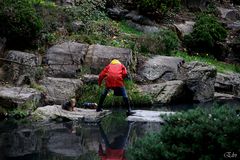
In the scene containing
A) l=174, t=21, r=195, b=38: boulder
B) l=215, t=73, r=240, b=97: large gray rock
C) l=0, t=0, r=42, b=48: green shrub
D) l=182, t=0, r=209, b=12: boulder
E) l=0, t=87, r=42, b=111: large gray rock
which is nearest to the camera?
l=0, t=87, r=42, b=111: large gray rock

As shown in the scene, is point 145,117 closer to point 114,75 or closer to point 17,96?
point 114,75

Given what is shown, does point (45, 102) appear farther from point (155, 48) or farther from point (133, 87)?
point (155, 48)

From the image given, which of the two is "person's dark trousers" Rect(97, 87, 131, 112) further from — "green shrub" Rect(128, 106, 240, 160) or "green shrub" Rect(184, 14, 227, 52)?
"green shrub" Rect(184, 14, 227, 52)

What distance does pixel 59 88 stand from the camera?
15914 mm

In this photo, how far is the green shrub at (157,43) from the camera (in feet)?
67.1

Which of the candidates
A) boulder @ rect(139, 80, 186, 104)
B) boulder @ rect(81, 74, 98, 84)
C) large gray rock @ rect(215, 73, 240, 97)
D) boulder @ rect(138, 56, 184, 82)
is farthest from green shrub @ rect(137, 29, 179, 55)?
boulder @ rect(81, 74, 98, 84)

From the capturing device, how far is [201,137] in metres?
5.95

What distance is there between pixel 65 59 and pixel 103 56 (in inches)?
56.0

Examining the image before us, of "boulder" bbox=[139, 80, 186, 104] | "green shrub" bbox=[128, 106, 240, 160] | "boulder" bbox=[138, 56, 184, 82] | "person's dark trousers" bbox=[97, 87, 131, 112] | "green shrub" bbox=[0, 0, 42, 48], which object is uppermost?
"green shrub" bbox=[128, 106, 240, 160]

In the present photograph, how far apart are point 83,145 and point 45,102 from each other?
496 cm

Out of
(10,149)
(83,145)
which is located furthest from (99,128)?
(10,149)

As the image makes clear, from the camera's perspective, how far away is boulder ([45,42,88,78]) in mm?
17188

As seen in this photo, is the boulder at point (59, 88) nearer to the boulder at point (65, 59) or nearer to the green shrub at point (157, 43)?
the boulder at point (65, 59)

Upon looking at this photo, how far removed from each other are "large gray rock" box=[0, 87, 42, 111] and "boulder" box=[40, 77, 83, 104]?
0.65 meters
